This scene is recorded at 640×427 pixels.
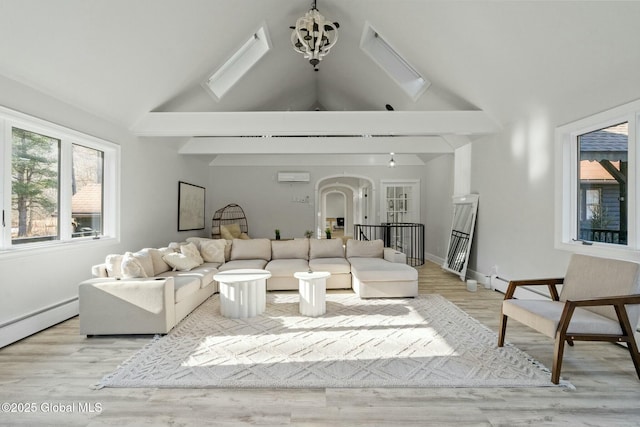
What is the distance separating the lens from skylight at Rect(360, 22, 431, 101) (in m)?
5.25

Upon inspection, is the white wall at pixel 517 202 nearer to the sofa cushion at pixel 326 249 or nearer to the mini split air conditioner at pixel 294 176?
the sofa cushion at pixel 326 249

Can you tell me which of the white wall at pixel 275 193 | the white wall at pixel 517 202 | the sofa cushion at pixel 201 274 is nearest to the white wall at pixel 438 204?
the white wall at pixel 275 193

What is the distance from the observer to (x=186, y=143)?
22.8 ft

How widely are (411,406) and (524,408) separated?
2.32 feet

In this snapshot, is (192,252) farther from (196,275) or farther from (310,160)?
(310,160)

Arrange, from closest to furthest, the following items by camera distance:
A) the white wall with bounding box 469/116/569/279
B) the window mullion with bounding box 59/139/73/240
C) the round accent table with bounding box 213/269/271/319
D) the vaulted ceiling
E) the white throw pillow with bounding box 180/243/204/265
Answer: the vaulted ceiling, the round accent table with bounding box 213/269/271/319, the window mullion with bounding box 59/139/73/240, the white wall with bounding box 469/116/569/279, the white throw pillow with bounding box 180/243/204/265

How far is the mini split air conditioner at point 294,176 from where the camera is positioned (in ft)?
29.3

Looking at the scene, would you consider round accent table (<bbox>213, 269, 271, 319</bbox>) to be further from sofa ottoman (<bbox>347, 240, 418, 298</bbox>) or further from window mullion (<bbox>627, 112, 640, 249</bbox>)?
window mullion (<bbox>627, 112, 640, 249</bbox>)

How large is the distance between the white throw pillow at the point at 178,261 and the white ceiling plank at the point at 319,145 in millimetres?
3038

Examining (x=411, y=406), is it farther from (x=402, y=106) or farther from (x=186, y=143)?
(x=186, y=143)

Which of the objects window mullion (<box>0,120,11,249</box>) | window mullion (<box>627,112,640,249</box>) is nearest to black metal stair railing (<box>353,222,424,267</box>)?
window mullion (<box>627,112,640,249</box>)

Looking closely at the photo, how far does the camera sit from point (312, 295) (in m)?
3.89

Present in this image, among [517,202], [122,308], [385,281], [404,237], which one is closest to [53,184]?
[122,308]

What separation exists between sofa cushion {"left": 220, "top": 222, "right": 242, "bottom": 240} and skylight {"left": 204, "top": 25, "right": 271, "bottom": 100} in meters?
2.92
